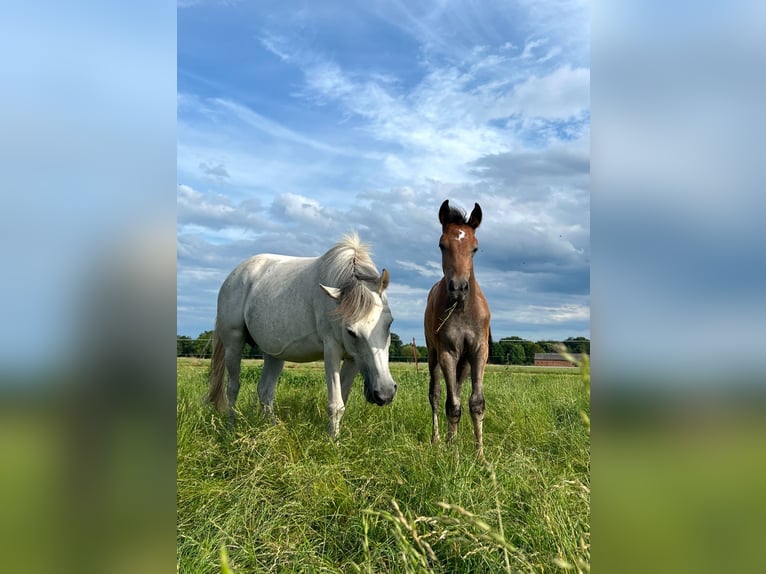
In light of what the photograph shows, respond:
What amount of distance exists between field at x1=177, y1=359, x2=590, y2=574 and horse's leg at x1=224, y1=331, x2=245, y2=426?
1416mm

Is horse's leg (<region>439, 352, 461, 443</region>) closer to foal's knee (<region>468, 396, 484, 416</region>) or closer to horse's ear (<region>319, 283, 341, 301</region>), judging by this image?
foal's knee (<region>468, 396, 484, 416</region>)

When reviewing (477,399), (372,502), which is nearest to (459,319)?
(477,399)

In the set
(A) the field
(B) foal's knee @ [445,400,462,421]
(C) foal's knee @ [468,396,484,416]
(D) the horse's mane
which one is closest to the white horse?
(D) the horse's mane

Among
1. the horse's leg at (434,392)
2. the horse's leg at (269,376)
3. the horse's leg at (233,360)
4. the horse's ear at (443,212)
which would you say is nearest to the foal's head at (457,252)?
the horse's ear at (443,212)

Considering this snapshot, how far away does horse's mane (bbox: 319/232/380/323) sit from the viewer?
5.08 metres

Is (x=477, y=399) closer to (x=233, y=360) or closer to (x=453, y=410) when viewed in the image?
(x=453, y=410)

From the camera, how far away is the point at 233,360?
704 centimetres

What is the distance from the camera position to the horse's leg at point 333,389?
206 inches

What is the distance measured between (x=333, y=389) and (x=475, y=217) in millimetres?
2262

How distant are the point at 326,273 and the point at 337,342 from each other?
0.83 metres
